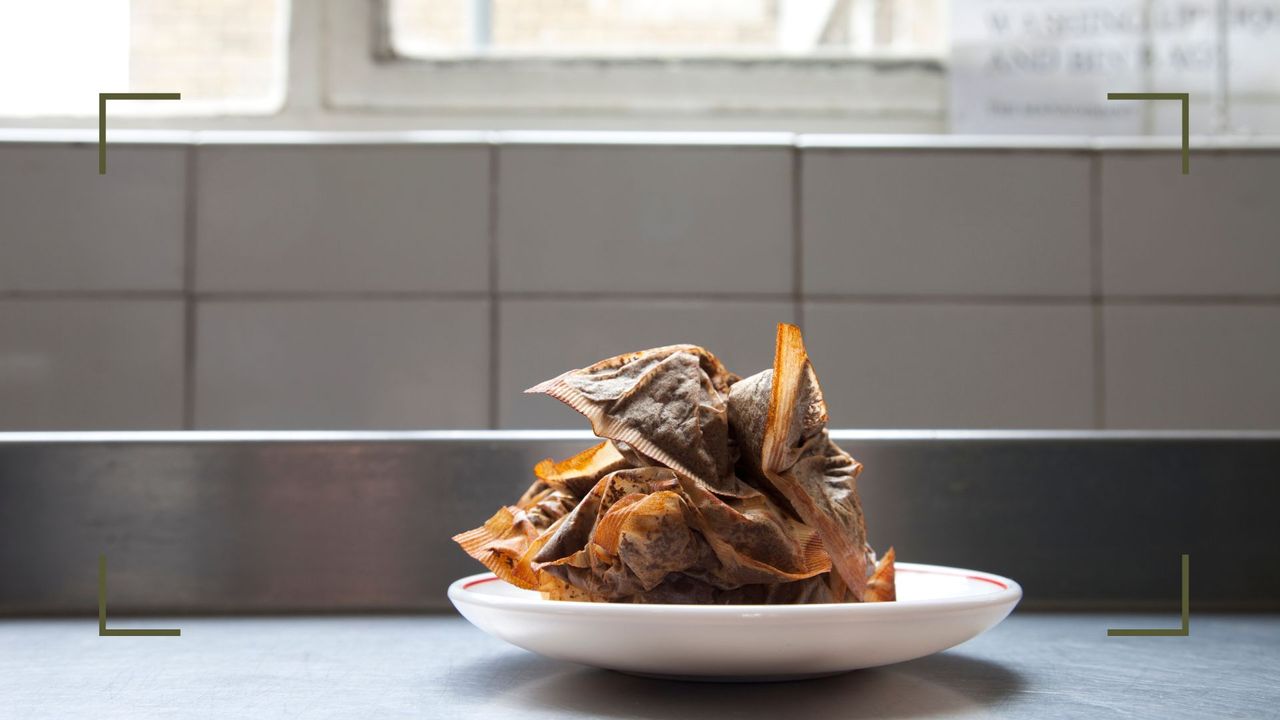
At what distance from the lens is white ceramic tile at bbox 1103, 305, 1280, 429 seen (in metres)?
0.96

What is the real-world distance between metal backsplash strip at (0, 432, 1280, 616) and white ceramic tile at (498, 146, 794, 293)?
0.27m

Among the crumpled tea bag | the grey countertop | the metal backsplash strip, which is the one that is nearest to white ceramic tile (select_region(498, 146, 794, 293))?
the metal backsplash strip

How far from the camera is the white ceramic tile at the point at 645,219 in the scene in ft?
3.10

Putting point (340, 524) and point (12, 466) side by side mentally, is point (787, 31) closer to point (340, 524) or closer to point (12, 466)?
point (340, 524)

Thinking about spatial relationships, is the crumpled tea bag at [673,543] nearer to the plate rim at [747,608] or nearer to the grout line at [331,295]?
the plate rim at [747,608]

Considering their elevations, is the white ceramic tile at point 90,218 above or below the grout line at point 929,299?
above

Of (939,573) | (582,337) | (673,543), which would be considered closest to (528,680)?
(673,543)

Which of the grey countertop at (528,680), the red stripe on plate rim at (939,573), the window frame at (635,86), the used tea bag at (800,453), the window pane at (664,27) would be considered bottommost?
the grey countertop at (528,680)

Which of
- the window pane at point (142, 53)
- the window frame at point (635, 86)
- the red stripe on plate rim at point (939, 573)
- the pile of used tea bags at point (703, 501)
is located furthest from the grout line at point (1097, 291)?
the window pane at point (142, 53)

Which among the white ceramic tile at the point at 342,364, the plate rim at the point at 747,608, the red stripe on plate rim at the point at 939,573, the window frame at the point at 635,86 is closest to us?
the plate rim at the point at 747,608

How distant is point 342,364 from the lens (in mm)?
931

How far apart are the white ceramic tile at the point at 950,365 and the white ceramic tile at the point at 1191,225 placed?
91 mm

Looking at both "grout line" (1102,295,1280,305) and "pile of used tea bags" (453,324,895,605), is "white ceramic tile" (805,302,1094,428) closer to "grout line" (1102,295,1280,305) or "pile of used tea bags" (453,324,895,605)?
"grout line" (1102,295,1280,305)

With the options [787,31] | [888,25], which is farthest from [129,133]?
[888,25]
